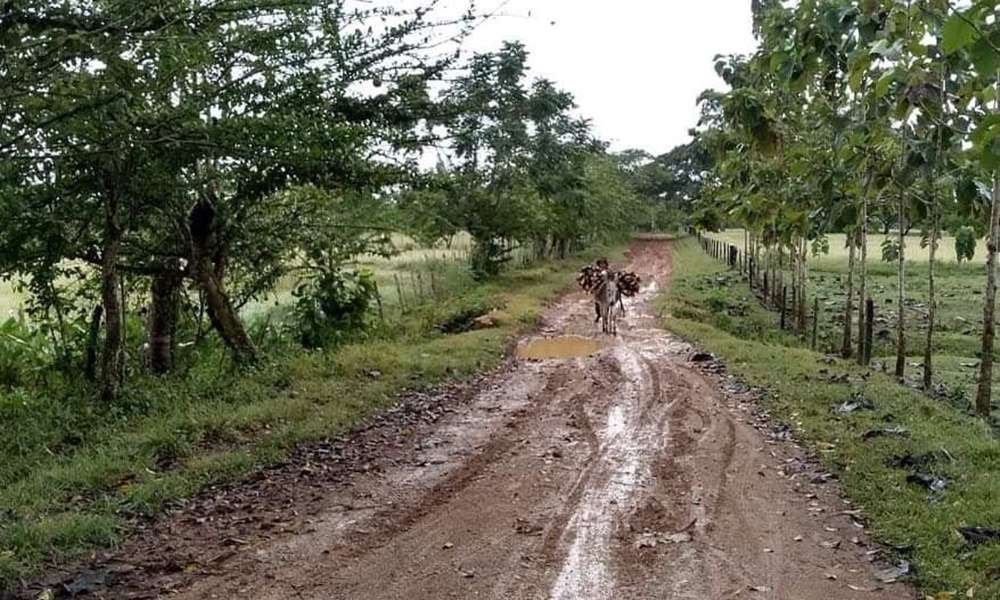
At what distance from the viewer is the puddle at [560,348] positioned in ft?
50.3

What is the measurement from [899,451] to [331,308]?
9.96 meters

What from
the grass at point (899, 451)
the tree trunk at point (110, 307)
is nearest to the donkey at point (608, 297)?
the grass at point (899, 451)

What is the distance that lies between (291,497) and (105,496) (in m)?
1.44

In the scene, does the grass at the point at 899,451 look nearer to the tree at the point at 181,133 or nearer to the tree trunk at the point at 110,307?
the tree at the point at 181,133

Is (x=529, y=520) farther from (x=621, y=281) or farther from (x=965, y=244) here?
(x=621, y=281)

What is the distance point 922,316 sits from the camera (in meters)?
23.1

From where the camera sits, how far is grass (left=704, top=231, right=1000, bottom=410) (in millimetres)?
15047

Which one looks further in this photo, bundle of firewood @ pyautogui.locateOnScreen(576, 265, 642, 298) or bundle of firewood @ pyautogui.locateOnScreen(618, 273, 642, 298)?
bundle of firewood @ pyautogui.locateOnScreen(618, 273, 642, 298)

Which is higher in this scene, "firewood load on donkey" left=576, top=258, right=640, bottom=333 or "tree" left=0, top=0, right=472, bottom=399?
"tree" left=0, top=0, right=472, bottom=399

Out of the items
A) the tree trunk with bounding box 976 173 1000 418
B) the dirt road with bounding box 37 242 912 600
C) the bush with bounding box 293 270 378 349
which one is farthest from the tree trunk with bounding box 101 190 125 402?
the tree trunk with bounding box 976 173 1000 418

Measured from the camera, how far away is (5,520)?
20.4 ft

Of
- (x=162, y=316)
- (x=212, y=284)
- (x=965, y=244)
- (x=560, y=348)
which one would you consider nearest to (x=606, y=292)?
(x=560, y=348)

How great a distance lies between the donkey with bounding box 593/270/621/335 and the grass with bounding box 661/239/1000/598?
6.50 feet

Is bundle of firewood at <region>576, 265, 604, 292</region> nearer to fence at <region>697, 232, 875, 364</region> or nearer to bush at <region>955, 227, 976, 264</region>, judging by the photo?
fence at <region>697, 232, 875, 364</region>
